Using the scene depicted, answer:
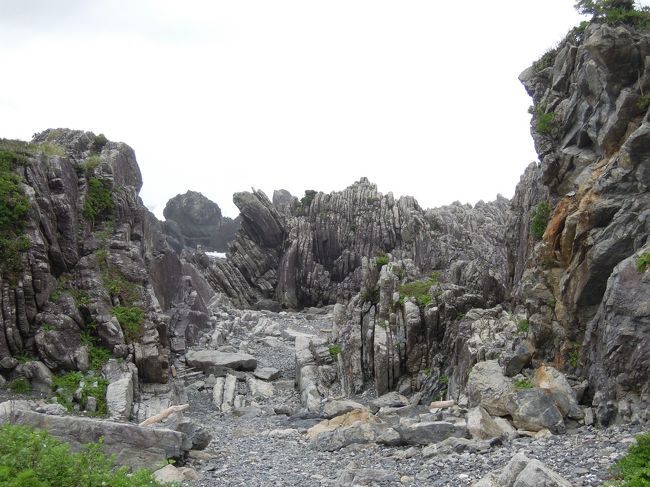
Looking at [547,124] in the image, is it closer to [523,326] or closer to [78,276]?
[523,326]

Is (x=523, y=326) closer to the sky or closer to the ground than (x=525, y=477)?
closer to the sky

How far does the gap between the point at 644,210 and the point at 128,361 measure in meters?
21.8

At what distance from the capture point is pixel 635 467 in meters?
9.67

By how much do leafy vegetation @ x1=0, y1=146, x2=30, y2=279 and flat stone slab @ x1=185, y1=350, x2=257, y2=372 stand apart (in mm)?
12623

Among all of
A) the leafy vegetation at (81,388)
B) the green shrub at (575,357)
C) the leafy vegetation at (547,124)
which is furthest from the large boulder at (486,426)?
the leafy vegetation at (81,388)

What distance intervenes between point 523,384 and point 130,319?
1874 centimetres

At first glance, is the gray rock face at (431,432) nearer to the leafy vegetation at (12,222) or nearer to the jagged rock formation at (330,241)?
the leafy vegetation at (12,222)

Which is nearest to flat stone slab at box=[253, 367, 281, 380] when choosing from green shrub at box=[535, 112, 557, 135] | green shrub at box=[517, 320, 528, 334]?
green shrub at box=[517, 320, 528, 334]

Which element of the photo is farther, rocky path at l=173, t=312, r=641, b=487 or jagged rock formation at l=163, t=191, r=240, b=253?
jagged rock formation at l=163, t=191, r=240, b=253

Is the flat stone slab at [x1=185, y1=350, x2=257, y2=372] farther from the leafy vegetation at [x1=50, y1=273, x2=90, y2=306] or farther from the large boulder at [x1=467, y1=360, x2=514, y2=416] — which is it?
the large boulder at [x1=467, y1=360, x2=514, y2=416]

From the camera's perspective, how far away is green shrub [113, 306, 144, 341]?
2659 cm

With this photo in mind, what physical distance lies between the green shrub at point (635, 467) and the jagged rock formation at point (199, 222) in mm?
103116

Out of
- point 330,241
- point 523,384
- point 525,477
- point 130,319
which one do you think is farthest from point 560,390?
point 330,241

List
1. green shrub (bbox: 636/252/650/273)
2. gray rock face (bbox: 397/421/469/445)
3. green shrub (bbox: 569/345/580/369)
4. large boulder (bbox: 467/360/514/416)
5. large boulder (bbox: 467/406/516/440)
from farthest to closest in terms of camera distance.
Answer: green shrub (bbox: 569/345/580/369)
large boulder (bbox: 467/360/514/416)
gray rock face (bbox: 397/421/469/445)
large boulder (bbox: 467/406/516/440)
green shrub (bbox: 636/252/650/273)
